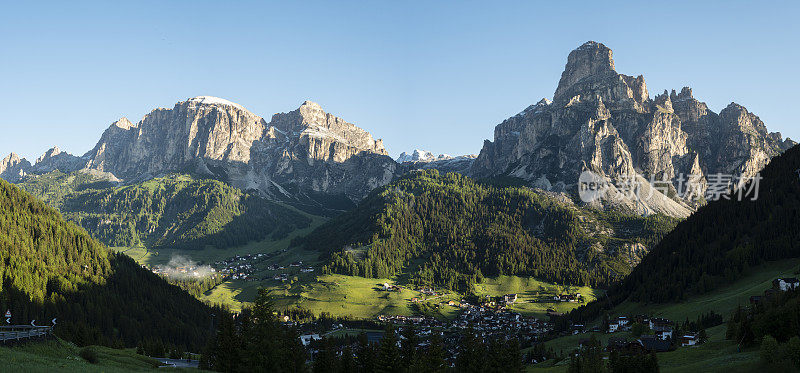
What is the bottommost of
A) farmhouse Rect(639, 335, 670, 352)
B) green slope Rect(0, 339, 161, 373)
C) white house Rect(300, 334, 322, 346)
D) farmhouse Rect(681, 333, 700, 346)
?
white house Rect(300, 334, 322, 346)

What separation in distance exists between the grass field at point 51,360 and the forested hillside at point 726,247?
163m

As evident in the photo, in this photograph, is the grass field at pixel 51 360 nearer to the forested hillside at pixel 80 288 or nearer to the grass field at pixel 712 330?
the forested hillside at pixel 80 288

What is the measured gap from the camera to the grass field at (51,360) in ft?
153

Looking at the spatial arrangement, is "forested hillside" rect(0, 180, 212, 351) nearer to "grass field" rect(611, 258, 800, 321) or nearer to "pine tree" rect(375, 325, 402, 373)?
"pine tree" rect(375, 325, 402, 373)

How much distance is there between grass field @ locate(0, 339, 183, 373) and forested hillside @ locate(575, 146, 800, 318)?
535 ft

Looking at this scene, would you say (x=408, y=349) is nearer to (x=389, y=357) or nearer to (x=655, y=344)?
(x=389, y=357)

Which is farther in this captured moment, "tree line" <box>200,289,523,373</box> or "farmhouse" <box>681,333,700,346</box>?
"farmhouse" <box>681,333,700,346</box>

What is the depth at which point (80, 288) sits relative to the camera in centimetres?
15912

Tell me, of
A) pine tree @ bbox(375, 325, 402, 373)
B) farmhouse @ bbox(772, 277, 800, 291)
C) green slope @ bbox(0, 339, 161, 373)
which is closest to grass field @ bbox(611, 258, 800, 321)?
farmhouse @ bbox(772, 277, 800, 291)

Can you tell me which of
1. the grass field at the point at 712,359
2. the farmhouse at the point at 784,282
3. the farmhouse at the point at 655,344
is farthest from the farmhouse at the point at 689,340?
the farmhouse at the point at 784,282

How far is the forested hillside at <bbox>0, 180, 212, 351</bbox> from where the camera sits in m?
140

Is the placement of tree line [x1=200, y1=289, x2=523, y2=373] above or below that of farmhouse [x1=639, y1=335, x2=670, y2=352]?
above

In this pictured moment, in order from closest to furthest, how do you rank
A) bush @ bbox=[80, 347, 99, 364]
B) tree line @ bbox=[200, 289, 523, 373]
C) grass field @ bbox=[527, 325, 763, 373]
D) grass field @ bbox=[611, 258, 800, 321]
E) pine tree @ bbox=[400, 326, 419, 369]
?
bush @ bbox=[80, 347, 99, 364] → tree line @ bbox=[200, 289, 523, 373] → grass field @ bbox=[527, 325, 763, 373] → pine tree @ bbox=[400, 326, 419, 369] → grass field @ bbox=[611, 258, 800, 321]

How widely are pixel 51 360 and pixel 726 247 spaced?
200 m
